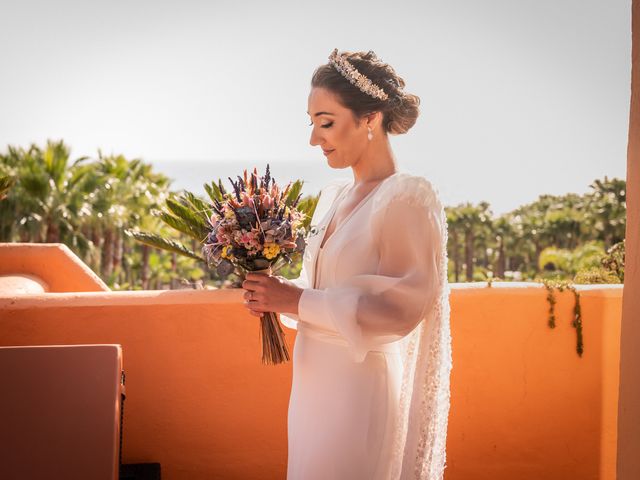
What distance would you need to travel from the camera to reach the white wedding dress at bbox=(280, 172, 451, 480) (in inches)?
86.1

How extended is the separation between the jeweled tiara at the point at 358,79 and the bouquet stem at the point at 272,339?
813 mm

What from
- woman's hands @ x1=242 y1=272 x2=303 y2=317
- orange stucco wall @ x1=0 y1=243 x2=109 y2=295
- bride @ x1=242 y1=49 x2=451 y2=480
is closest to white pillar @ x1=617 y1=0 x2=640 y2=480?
bride @ x1=242 y1=49 x2=451 y2=480

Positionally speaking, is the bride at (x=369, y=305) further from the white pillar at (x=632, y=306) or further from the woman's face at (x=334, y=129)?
the white pillar at (x=632, y=306)

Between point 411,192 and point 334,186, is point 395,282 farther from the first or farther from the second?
point 334,186

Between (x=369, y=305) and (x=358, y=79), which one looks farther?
(x=358, y=79)

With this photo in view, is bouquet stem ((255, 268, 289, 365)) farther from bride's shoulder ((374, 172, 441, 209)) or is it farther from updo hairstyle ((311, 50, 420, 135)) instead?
updo hairstyle ((311, 50, 420, 135))

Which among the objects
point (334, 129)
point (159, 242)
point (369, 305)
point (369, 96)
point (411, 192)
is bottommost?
point (369, 305)

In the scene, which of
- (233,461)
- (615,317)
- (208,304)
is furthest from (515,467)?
(208,304)

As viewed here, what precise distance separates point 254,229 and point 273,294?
0.70 ft

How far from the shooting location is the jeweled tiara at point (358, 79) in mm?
2393

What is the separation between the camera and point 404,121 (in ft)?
8.19

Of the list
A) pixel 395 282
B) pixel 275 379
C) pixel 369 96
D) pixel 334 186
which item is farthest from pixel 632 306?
pixel 275 379

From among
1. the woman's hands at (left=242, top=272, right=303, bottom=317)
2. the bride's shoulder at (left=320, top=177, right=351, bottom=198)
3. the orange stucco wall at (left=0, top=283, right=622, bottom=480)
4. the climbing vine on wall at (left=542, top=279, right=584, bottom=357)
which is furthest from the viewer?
the climbing vine on wall at (left=542, top=279, right=584, bottom=357)

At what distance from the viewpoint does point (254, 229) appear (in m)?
2.36
